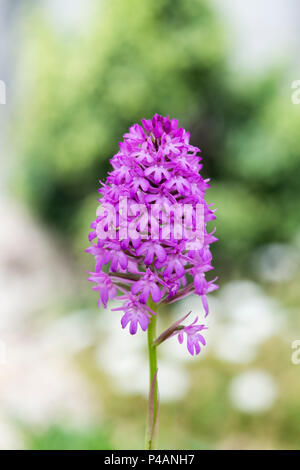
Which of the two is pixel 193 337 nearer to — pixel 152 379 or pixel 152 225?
pixel 152 379

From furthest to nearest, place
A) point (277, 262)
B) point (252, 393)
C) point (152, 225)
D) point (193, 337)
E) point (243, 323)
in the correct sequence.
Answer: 1. point (277, 262)
2. point (243, 323)
3. point (252, 393)
4. point (193, 337)
5. point (152, 225)

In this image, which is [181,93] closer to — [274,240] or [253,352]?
[274,240]

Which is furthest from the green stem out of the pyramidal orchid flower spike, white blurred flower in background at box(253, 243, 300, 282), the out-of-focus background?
white blurred flower in background at box(253, 243, 300, 282)

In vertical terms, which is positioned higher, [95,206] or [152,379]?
[95,206]

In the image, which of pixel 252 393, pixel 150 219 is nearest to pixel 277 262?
pixel 252 393

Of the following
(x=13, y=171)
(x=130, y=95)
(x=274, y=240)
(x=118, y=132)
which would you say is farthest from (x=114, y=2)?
(x=274, y=240)

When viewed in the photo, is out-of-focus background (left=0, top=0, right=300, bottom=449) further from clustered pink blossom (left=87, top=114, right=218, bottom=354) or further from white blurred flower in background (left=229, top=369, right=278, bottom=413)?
clustered pink blossom (left=87, top=114, right=218, bottom=354)

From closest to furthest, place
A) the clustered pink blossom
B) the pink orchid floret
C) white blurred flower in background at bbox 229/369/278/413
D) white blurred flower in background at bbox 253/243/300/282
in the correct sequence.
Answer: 1. the clustered pink blossom
2. the pink orchid floret
3. white blurred flower in background at bbox 229/369/278/413
4. white blurred flower in background at bbox 253/243/300/282
